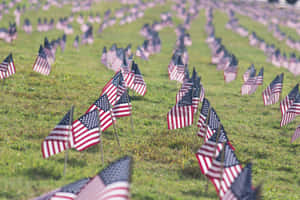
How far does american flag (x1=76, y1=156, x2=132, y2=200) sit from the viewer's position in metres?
8.34

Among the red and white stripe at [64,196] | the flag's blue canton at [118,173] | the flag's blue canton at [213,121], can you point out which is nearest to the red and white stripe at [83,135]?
the red and white stripe at [64,196]

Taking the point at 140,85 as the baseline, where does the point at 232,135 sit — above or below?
below

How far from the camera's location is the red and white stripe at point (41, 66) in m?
24.7

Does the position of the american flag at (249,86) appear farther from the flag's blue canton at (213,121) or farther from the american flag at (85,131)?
the american flag at (85,131)

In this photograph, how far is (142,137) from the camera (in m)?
17.6

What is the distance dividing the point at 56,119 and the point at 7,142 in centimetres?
374

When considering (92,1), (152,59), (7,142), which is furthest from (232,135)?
(92,1)

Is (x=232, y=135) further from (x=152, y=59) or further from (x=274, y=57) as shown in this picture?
(x=274, y=57)

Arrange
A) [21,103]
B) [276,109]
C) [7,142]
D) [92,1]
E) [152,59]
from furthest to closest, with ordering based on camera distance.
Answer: [92,1] → [152,59] → [276,109] → [21,103] → [7,142]

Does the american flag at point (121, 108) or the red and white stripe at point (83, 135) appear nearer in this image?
the red and white stripe at point (83, 135)

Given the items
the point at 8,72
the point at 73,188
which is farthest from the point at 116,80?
the point at 73,188

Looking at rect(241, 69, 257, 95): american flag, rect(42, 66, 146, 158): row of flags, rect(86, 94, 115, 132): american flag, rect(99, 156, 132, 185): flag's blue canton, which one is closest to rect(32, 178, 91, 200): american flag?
rect(99, 156, 132, 185): flag's blue canton

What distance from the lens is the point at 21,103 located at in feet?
67.8

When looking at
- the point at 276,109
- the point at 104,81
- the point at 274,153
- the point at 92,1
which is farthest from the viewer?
the point at 92,1
